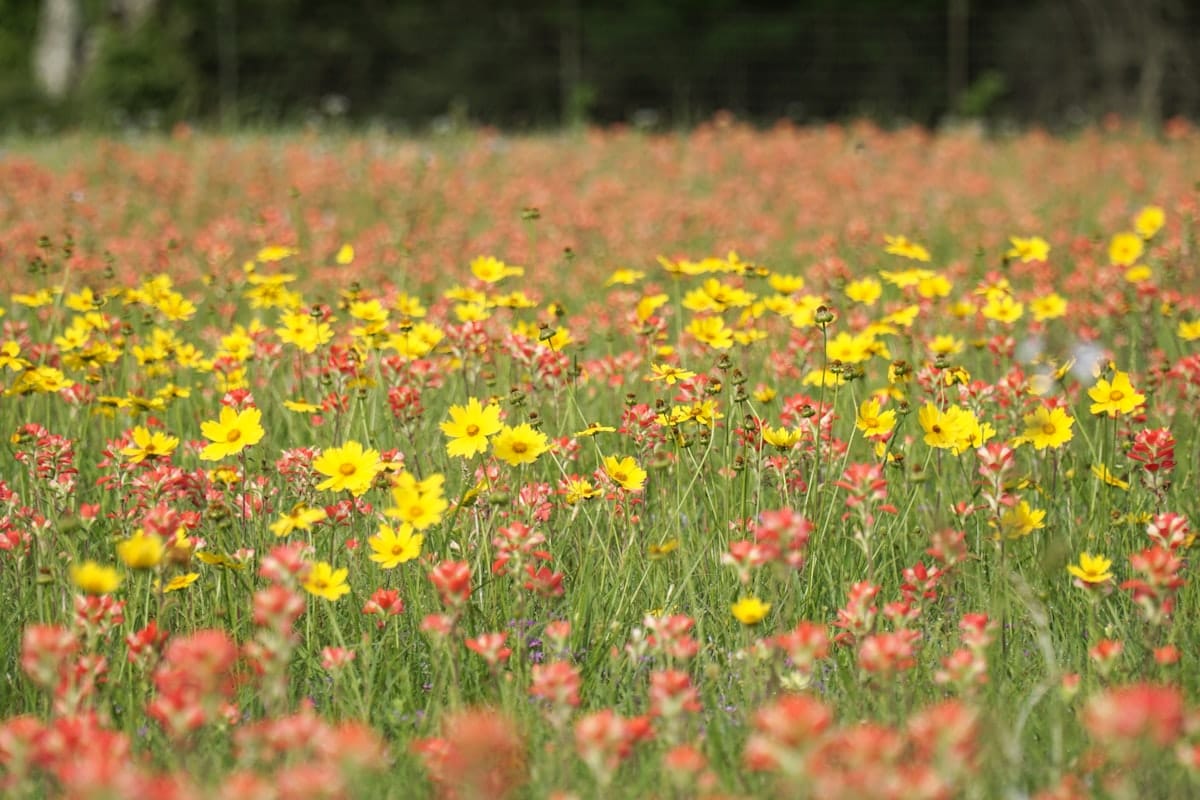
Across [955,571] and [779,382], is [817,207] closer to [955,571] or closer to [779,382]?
[779,382]

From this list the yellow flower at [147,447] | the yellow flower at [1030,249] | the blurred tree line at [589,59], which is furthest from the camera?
the blurred tree line at [589,59]

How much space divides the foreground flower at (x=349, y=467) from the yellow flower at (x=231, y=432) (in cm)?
21

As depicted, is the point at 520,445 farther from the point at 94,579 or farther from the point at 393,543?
the point at 94,579

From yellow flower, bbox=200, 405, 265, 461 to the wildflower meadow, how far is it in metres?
0.01

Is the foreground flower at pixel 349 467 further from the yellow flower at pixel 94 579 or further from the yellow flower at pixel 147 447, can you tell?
the yellow flower at pixel 94 579

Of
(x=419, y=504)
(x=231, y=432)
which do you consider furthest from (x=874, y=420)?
(x=231, y=432)

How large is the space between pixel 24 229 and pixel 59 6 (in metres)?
12.8

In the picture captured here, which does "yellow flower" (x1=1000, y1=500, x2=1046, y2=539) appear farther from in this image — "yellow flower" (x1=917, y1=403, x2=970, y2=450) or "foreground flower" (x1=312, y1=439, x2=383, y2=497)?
"foreground flower" (x1=312, y1=439, x2=383, y2=497)

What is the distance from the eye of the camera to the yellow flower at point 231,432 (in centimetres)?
245

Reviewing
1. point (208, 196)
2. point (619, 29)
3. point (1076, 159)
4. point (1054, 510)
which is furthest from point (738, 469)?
point (619, 29)

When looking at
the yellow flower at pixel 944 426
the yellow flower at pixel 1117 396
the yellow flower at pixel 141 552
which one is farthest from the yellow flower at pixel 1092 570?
the yellow flower at pixel 141 552

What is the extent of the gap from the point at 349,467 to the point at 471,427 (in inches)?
10.3

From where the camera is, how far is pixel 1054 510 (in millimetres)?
2842

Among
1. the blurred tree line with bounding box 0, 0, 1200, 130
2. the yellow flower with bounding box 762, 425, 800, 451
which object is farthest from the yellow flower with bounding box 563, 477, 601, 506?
the blurred tree line with bounding box 0, 0, 1200, 130
